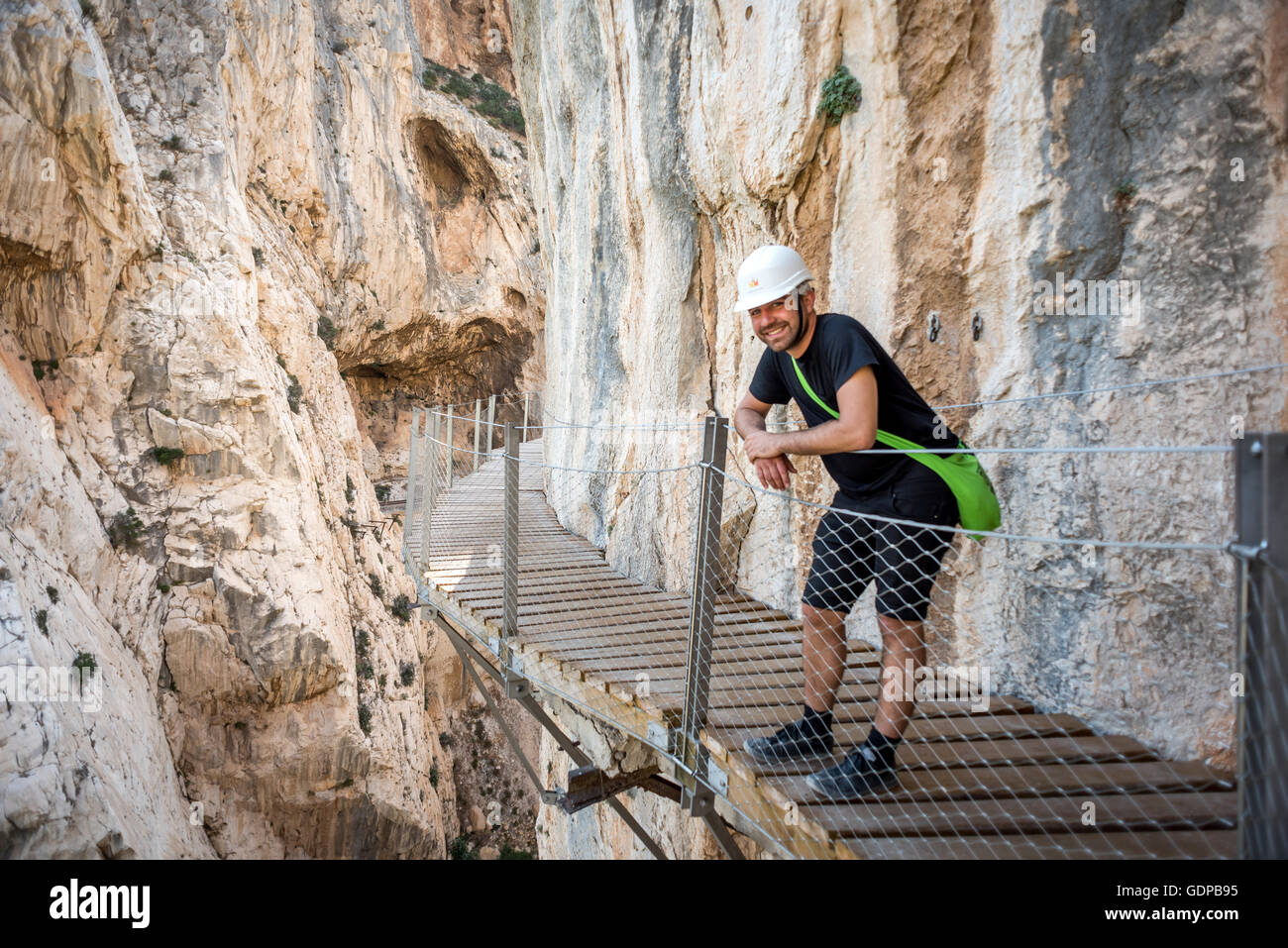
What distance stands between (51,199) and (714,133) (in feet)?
33.6

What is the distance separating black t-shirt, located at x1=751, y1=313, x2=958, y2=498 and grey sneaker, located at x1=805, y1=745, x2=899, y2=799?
81 centimetres

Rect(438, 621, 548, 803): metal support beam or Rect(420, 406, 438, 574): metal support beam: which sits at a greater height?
Rect(420, 406, 438, 574): metal support beam

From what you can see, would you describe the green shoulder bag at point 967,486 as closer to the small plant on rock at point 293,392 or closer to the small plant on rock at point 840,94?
the small plant on rock at point 840,94

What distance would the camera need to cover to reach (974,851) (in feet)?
5.86

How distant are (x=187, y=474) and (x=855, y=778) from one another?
1239 cm

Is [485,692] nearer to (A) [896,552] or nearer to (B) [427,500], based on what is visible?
(B) [427,500]

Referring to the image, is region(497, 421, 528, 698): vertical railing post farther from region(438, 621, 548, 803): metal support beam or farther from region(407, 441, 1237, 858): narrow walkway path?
region(438, 621, 548, 803): metal support beam

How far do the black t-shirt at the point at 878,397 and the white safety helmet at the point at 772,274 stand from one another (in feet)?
0.53

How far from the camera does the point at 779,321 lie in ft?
7.36

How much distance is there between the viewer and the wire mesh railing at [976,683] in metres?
1.86

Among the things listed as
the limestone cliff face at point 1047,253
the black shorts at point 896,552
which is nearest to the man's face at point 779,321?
the black shorts at point 896,552

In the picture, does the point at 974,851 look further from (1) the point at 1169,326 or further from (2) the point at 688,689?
(1) the point at 1169,326

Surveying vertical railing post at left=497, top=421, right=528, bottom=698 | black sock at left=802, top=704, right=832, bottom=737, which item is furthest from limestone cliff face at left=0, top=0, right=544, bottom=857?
black sock at left=802, top=704, right=832, bottom=737

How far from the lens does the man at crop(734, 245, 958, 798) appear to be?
2.06 metres
